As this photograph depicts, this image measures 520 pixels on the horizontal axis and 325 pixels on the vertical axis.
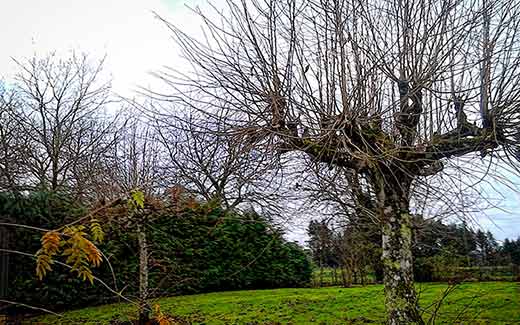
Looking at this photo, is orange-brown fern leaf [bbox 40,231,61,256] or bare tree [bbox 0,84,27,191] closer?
orange-brown fern leaf [bbox 40,231,61,256]

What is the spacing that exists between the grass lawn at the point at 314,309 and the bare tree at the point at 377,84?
258cm

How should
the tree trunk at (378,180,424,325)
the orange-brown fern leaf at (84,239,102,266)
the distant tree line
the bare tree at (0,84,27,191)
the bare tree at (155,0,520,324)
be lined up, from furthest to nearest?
the bare tree at (0,84,27,191) → the distant tree line → the tree trunk at (378,180,424,325) → the bare tree at (155,0,520,324) → the orange-brown fern leaf at (84,239,102,266)

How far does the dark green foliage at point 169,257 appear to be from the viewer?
888cm

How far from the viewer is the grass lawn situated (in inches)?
253

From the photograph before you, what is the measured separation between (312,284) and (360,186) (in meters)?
8.93

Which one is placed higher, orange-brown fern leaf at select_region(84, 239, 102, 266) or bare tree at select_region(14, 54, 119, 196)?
bare tree at select_region(14, 54, 119, 196)

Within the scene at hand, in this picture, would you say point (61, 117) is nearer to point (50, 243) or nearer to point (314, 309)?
point (314, 309)

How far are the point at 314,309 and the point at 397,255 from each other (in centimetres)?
395

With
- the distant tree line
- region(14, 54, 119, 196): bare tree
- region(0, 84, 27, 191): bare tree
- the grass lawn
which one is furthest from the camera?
region(14, 54, 119, 196): bare tree

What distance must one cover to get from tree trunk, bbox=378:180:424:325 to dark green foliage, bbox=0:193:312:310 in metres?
3.78

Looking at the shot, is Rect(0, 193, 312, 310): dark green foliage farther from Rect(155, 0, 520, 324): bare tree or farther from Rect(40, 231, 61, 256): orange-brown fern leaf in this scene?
Rect(40, 231, 61, 256): orange-brown fern leaf

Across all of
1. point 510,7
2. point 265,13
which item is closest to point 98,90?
point 265,13

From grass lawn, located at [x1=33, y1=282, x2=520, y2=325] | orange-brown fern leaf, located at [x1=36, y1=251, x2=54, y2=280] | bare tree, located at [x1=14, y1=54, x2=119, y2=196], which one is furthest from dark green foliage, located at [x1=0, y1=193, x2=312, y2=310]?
orange-brown fern leaf, located at [x1=36, y1=251, x2=54, y2=280]

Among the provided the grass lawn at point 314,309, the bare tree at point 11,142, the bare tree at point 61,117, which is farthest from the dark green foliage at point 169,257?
the bare tree at point 61,117
